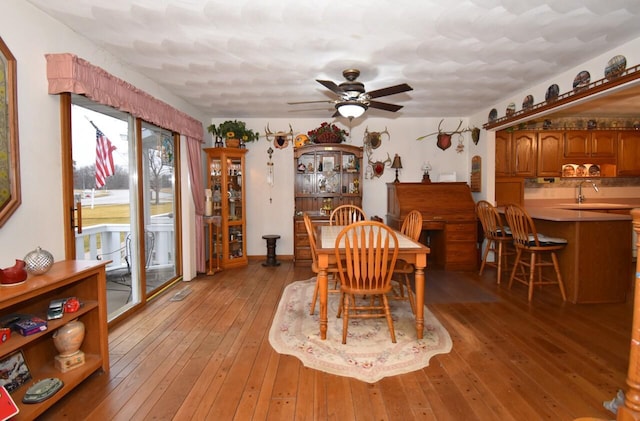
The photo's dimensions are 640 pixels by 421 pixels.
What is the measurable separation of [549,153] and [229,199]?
481 centimetres

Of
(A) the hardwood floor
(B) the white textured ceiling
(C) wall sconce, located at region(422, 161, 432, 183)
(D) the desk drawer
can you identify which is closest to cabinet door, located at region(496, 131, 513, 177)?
(C) wall sconce, located at region(422, 161, 432, 183)

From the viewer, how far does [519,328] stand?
2.76 m

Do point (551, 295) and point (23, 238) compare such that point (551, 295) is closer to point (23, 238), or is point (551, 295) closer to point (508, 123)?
point (508, 123)

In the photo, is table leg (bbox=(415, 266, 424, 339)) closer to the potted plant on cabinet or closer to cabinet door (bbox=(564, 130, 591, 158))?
the potted plant on cabinet

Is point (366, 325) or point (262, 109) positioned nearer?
point (366, 325)

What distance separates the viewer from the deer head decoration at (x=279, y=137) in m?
5.37

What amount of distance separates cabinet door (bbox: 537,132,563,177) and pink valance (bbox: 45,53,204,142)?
16.6ft

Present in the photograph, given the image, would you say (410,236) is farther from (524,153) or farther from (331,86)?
(524,153)

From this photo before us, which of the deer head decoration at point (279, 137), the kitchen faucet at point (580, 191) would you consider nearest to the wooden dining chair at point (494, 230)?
the kitchen faucet at point (580, 191)

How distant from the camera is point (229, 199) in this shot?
4973mm

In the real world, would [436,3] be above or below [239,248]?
above

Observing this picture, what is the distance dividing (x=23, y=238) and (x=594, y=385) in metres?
3.44

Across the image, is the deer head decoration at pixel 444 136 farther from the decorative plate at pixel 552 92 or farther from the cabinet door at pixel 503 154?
the decorative plate at pixel 552 92

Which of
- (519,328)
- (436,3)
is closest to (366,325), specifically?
(519,328)
